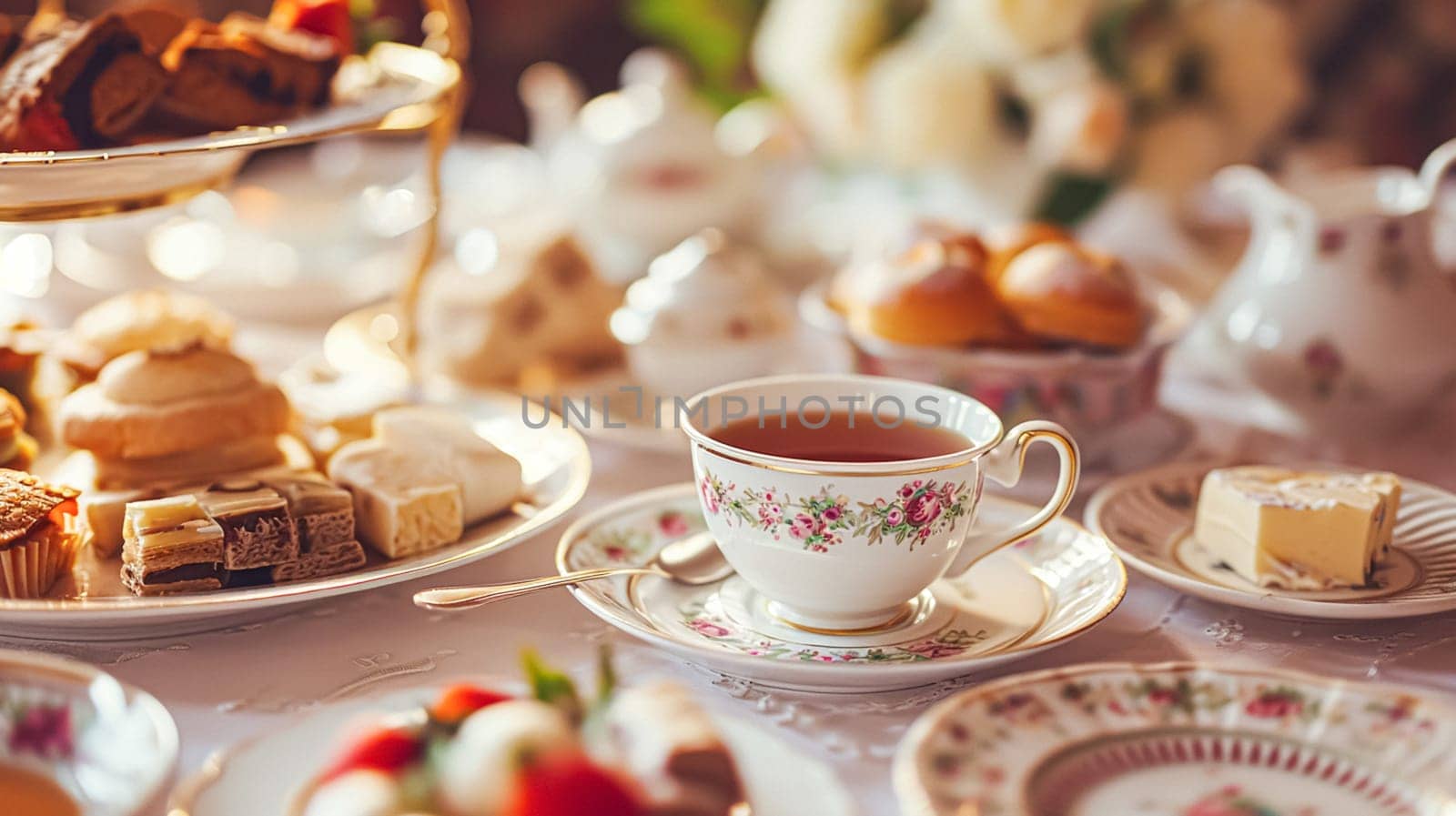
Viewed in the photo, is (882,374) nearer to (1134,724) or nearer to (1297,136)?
(1134,724)

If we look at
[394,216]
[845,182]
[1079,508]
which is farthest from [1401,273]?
[394,216]

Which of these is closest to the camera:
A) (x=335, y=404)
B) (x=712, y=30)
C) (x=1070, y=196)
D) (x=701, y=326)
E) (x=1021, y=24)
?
(x=335, y=404)

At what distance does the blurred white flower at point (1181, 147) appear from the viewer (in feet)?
4.80

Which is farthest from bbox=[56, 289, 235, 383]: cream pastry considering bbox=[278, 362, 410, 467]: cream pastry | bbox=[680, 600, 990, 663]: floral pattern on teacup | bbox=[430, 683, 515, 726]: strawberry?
bbox=[430, 683, 515, 726]: strawberry

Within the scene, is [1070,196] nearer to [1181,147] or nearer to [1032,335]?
[1181,147]

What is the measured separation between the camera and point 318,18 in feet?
3.81

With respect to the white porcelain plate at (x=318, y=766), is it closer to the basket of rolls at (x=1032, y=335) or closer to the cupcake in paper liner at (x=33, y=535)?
the cupcake in paper liner at (x=33, y=535)

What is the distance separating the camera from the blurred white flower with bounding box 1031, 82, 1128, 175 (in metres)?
1.39

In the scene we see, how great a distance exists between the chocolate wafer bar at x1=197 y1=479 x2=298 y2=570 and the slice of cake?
628 mm

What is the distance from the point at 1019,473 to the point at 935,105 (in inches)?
28.7

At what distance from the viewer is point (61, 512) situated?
849 mm

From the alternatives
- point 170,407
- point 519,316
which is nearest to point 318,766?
point 170,407

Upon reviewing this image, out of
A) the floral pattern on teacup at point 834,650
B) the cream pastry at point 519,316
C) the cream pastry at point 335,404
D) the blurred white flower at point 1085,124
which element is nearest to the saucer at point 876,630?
the floral pattern on teacup at point 834,650

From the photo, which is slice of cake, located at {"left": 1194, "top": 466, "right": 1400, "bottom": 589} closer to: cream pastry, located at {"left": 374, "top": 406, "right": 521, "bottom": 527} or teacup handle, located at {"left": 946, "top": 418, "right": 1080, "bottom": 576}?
teacup handle, located at {"left": 946, "top": 418, "right": 1080, "bottom": 576}
